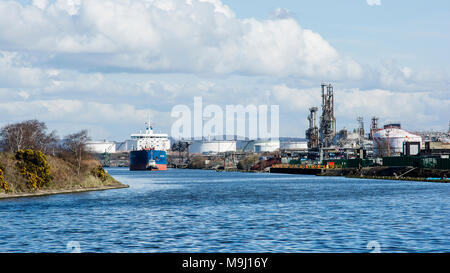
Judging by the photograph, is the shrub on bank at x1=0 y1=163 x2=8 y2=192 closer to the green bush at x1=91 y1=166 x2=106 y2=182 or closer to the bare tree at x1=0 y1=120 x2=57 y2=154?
the green bush at x1=91 y1=166 x2=106 y2=182

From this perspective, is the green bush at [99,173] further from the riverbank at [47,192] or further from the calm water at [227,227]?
the calm water at [227,227]

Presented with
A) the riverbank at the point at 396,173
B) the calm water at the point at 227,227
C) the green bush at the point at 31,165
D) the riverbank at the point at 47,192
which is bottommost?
the calm water at the point at 227,227

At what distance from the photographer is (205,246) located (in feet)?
111

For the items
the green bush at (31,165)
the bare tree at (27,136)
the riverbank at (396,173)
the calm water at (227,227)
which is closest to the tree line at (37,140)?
the bare tree at (27,136)

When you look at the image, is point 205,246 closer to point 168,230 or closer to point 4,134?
point 168,230

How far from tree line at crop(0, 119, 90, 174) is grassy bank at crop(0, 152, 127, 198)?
9.37 feet

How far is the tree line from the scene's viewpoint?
10652 centimetres

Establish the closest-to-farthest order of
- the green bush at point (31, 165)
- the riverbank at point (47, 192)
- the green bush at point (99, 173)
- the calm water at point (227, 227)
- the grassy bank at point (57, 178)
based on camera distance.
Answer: the calm water at point (227, 227) < the riverbank at point (47, 192) < the grassy bank at point (57, 178) < the green bush at point (31, 165) < the green bush at point (99, 173)

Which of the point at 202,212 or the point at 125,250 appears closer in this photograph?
the point at 125,250

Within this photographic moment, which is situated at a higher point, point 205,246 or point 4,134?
point 4,134

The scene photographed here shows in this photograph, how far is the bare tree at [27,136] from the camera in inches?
5167

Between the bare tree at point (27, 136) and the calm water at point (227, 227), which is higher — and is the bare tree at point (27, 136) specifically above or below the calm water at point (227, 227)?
above
